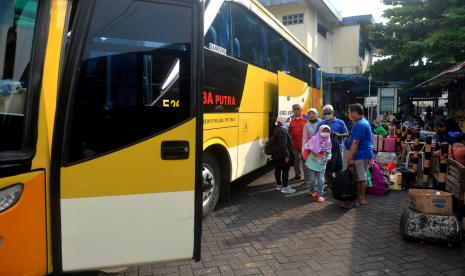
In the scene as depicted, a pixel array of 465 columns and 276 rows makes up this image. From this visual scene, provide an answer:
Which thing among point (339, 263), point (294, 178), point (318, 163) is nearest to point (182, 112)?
point (339, 263)

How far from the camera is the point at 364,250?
449 cm

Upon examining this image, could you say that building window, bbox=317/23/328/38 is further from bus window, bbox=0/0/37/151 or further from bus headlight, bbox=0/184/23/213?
bus headlight, bbox=0/184/23/213

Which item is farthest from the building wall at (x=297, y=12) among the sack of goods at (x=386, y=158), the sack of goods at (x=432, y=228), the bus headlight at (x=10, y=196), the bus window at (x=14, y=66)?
the bus headlight at (x=10, y=196)

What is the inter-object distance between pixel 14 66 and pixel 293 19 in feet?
74.3

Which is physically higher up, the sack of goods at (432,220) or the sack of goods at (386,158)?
the sack of goods at (386,158)

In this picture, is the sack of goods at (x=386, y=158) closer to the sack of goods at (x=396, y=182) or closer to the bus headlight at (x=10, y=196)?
the sack of goods at (x=396, y=182)

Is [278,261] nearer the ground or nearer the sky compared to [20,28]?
nearer the ground

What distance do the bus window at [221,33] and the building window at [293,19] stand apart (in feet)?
61.1

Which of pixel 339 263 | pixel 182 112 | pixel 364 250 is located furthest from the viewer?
pixel 364 250

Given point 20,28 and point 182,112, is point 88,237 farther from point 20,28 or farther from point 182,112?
point 20,28

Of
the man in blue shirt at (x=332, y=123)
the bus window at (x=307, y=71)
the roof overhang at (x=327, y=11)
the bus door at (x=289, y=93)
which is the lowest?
the man in blue shirt at (x=332, y=123)

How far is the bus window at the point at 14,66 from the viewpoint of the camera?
2.50 metres

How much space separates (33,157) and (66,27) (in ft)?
3.16

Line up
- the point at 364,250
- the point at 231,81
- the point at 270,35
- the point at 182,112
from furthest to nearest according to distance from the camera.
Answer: the point at 270,35
the point at 231,81
the point at 364,250
the point at 182,112
